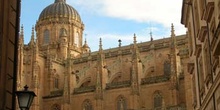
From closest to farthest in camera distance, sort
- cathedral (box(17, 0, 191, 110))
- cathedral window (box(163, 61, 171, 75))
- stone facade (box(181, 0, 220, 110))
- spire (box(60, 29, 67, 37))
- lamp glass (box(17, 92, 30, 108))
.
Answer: lamp glass (box(17, 92, 30, 108)) → stone facade (box(181, 0, 220, 110)) → cathedral (box(17, 0, 191, 110)) → cathedral window (box(163, 61, 171, 75)) → spire (box(60, 29, 67, 37))

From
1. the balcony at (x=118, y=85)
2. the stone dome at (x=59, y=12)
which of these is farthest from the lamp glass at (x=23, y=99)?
the stone dome at (x=59, y=12)

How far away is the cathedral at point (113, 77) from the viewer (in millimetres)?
50312

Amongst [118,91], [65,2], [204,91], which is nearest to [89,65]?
[118,91]

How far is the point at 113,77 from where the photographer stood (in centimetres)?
5822

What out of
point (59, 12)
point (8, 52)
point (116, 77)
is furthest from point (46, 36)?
point (8, 52)

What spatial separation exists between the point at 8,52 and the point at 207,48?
343 inches

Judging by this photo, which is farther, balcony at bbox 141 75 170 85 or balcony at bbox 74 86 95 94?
balcony at bbox 74 86 95 94

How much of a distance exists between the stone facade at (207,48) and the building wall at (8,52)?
5.87 metres

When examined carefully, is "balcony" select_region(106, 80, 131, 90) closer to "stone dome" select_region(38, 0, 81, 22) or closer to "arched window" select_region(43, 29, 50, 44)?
"arched window" select_region(43, 29, 50, 44)

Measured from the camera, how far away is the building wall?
10719 mm

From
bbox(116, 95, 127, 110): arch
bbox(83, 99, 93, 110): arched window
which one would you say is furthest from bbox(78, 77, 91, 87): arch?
bbox(116, 95, 127, 110): arch

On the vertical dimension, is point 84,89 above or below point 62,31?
below

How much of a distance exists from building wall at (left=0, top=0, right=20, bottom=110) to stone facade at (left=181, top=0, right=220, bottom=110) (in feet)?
19.2

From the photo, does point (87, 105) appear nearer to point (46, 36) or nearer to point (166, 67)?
point (166, 67)
